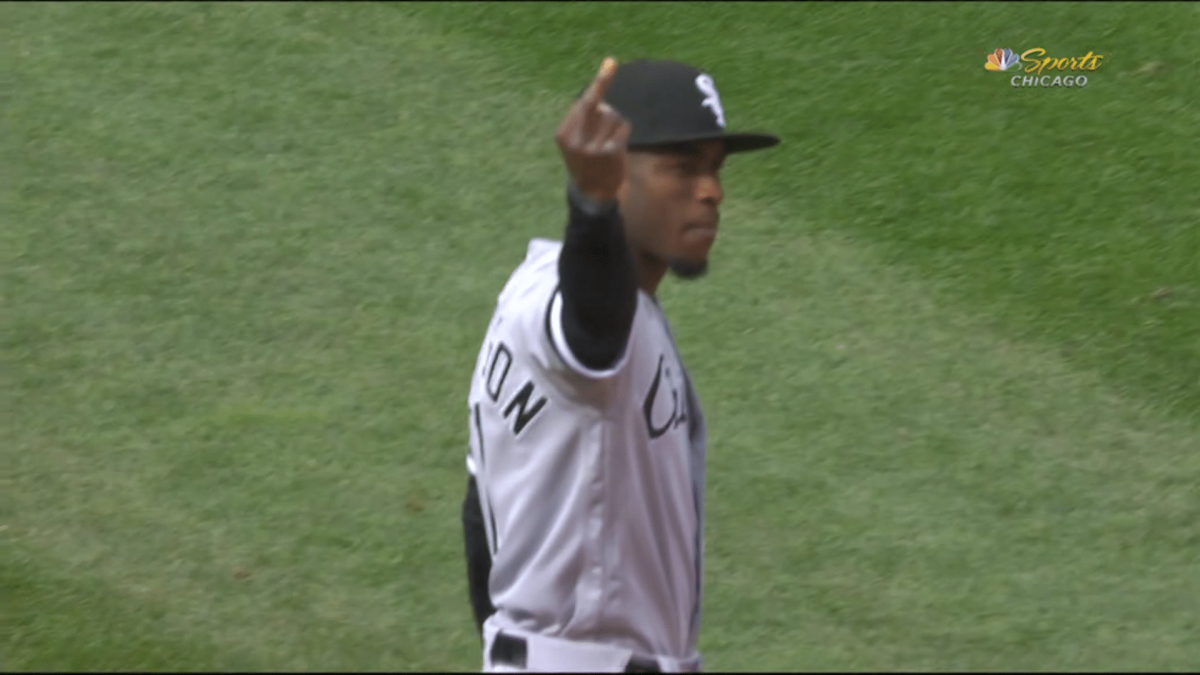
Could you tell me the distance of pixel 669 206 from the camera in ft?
10.5

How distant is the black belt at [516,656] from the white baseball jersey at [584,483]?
2cm

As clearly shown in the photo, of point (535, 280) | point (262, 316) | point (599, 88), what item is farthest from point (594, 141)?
point (262, 316)

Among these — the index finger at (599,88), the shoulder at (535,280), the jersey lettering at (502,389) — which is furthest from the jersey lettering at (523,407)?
the index finger at (599,88)

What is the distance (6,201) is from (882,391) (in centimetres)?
400

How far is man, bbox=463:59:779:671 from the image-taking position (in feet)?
10.0

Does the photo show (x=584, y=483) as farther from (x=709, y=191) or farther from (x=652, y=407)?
(x=709, y=191)

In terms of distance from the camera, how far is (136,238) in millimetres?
7895

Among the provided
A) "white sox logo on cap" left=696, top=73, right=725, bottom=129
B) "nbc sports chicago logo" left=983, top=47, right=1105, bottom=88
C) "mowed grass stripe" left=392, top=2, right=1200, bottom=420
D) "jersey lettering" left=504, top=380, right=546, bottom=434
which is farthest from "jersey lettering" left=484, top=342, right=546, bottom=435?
"nbc sports chicago logo" left=983, top=47, right=1105, bottom=88

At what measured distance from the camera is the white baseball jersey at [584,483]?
3.05 meters

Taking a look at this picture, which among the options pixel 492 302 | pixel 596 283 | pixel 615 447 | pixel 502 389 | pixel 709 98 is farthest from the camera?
pixel 492 302

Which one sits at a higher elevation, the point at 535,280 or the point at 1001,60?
the point at 535,280

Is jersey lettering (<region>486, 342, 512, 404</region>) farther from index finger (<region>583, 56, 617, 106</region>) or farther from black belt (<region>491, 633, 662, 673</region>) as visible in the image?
index finger (<region>583, 56, 617, 106</region>)

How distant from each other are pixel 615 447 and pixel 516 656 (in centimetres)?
44

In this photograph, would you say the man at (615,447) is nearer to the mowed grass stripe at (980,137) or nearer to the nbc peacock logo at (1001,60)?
the mowed grass stripe at (980,137)
